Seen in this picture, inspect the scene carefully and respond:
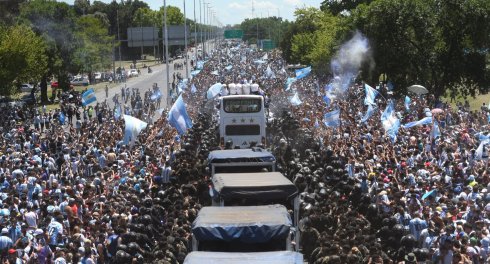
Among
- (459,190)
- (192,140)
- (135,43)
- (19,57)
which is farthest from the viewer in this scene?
(135,43)

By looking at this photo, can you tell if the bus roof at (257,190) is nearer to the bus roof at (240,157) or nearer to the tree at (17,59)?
the bus roof at (240,157)

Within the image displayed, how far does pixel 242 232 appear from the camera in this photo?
12141 millimetres

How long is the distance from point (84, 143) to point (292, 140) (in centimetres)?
719

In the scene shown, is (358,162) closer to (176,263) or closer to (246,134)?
(246,134)

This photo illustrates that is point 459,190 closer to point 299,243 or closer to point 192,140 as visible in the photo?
point 299,243

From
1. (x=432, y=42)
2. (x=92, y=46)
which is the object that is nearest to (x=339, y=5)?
(x=92, y=46)

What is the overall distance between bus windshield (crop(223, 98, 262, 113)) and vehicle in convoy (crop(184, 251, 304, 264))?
16.7 m

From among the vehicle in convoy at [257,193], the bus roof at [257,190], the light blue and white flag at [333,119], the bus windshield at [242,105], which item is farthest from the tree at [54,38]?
the bus roof at [257,190]

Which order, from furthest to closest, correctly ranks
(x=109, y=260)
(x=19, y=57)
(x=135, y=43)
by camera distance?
(x=135, y=43) < (x=19, y=57) < (x=109, y=260)

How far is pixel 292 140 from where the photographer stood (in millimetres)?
27906

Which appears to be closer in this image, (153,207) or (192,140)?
(153,207)

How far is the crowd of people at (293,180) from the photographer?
1355 cm

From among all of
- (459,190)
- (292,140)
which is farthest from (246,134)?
(459,190)

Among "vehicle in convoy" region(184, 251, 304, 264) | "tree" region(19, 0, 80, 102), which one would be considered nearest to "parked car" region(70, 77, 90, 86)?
"tree" region(19, 0, 80, 102)
